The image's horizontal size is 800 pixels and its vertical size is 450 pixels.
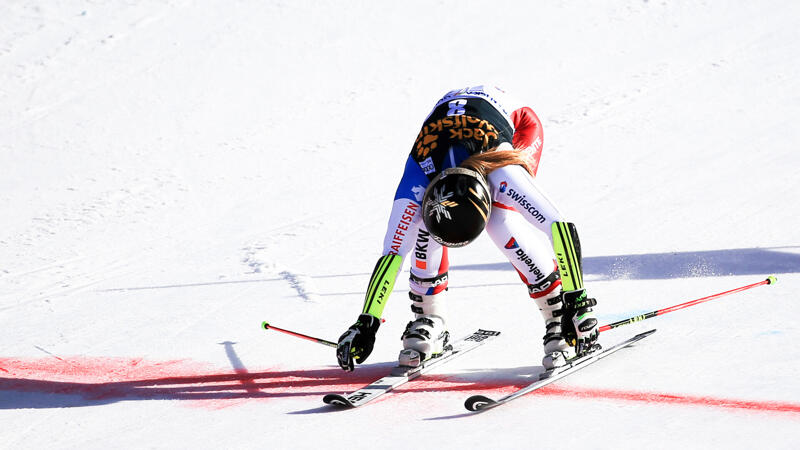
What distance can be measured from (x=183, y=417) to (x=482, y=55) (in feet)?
28.3

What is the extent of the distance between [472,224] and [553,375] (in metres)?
0.94

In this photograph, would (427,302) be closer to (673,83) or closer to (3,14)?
(673,83)

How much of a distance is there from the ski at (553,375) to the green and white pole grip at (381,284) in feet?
2.14

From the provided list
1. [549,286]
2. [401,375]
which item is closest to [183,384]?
[401,375]

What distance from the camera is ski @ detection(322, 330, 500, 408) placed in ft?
16.0

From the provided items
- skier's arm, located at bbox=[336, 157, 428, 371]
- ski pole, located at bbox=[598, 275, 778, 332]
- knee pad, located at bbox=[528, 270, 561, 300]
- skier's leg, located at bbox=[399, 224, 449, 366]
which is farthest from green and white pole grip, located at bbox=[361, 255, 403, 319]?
ski pole, located at bbox=[598, 275, 778, 332]

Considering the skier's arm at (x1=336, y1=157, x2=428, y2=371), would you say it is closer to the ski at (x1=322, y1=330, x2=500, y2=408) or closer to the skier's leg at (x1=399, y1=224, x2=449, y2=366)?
the ski at (x1=322, y1=330, x2=500, y2=408)

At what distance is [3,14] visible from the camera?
13305mm

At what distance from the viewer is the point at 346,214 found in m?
9.02

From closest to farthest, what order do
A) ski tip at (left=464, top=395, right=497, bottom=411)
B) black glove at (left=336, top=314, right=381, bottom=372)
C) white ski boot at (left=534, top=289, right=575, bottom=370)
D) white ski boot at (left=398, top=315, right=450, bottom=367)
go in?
ski tip at (left=464, top=395, right=497, bottom=411) → black glove at (left=336, top=314, right=381, bottom=372) → white ski boot at (left=534, top=289, right=575, bottom=370) → white ski boot at (left=398, top=315, right=450, bottom=367)

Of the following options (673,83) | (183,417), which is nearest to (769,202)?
(673,83)

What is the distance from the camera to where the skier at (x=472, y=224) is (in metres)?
4.70

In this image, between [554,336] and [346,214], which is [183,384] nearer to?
[554,336]

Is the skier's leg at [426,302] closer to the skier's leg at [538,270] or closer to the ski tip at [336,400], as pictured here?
the skier's leg at [538,270]
